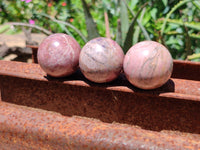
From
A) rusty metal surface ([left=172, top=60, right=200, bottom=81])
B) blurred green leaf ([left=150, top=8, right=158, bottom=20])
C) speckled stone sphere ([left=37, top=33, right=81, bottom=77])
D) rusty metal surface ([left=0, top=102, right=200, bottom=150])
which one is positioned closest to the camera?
rusty metal surface ([left=0, top=102, right=200, bottom=150])

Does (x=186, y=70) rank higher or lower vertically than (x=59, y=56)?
lower

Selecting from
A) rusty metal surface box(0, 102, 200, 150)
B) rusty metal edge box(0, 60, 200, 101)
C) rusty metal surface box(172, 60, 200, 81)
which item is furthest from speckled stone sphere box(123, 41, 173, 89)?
rusty metal surface box(172, 60, 200, 81)

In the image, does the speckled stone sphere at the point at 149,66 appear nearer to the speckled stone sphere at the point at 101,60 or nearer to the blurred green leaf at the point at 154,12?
the speckled stone sphere at the point at 101,60

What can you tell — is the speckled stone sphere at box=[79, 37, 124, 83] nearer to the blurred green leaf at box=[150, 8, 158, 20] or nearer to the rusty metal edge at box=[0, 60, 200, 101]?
the rusty metal edge at box=[0, 60, 200, 101]

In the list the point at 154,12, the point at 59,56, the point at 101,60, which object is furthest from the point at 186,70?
the point at 154,12

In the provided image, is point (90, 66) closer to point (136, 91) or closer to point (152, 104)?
point (136, 91)

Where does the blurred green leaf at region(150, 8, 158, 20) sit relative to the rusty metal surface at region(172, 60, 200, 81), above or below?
above

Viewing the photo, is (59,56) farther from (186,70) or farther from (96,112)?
(186,70)
